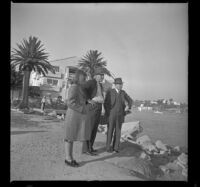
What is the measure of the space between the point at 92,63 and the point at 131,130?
58.2 inches

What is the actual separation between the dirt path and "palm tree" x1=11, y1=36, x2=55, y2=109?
0.44 metres

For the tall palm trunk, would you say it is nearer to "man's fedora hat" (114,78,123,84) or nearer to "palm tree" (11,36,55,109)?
"palm tree" (11,36,55,109)

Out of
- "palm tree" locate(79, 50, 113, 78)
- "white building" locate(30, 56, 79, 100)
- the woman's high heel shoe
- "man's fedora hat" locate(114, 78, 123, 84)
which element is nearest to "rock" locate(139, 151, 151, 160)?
the woman's high heel shoe

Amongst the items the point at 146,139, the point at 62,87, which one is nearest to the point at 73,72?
the point at 62,87

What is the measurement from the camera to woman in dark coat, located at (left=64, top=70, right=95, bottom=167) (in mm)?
3316

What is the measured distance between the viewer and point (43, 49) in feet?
13.0

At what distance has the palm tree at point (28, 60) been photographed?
385 cm

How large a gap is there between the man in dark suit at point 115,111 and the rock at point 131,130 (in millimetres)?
300

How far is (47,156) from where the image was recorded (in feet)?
11.8

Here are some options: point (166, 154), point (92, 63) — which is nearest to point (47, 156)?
point (92, 63)

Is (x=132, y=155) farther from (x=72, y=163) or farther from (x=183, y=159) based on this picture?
(x=72, y=163)

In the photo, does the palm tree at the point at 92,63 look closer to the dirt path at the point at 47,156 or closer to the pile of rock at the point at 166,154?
the dirt path at the point at 47,156
